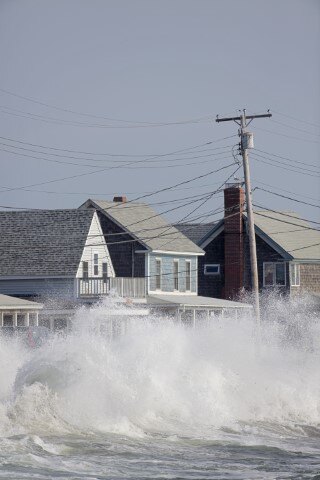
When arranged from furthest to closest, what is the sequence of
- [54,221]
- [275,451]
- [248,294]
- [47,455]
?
[248,294] → [54,221] → [275,451] → [47,455]

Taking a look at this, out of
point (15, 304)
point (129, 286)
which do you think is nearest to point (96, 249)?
point (129, 286)

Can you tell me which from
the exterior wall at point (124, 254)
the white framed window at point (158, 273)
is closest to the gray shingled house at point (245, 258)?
the white framed window at point (158, 273)

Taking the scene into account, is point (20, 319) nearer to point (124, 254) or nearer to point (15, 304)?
point (15, 304)

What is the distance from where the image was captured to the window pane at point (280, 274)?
6788 centimetres

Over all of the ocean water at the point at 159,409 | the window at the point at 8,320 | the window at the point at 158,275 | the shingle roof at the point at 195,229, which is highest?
the shingle roof at the point at 195,229

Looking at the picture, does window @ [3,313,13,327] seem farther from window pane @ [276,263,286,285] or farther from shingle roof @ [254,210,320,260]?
shingle roof @ [254,210,320,260]

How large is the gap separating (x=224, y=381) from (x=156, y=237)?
31.3 meters

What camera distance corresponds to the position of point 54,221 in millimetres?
60125

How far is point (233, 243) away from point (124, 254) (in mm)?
6225

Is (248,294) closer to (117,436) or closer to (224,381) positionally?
(224,381)

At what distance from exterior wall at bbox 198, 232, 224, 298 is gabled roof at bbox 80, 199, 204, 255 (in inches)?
72.9

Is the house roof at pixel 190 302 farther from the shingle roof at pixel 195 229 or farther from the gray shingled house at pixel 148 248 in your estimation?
the shingle roof at pixel 195 229

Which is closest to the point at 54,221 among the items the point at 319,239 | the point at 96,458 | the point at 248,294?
the point at 248,294

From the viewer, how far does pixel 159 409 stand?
90.0ft
